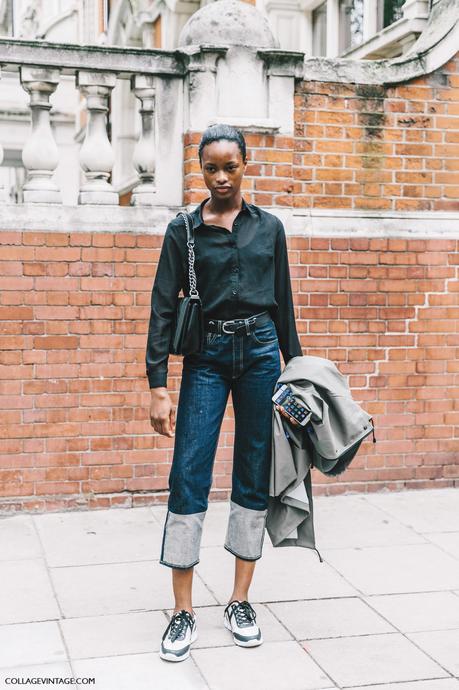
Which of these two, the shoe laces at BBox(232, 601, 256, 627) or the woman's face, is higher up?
the woman's face

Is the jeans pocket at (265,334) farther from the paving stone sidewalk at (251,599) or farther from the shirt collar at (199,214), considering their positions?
the paving stone sidewalk at (251,599)

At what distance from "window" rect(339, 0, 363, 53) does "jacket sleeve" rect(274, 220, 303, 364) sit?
16.4 ft

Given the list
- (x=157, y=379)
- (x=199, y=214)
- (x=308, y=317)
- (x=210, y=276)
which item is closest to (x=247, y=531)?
(x=157, y=379)

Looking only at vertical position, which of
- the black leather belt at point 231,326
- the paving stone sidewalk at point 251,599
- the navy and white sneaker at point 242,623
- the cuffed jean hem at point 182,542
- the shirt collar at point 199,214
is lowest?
the paving stone sidewalk at point 251,599

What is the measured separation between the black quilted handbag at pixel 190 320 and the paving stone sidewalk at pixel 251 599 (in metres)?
1.26

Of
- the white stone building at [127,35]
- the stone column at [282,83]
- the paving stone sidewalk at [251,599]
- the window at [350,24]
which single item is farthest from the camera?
the window at [350,24]

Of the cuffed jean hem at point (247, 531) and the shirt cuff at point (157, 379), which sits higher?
the shirt cuff at point (157, 379)

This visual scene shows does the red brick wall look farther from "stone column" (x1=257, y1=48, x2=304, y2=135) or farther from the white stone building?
the white stone building

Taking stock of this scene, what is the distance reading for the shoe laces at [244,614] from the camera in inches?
163

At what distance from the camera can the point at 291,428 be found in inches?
162

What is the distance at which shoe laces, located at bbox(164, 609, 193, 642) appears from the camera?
13.1 feet

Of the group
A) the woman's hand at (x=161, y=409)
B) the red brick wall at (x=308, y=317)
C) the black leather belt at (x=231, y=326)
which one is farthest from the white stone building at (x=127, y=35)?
the woman's hand at (x=161, y=409)

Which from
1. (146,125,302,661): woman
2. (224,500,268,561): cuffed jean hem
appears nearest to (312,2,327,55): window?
(146,125,302,661): woman

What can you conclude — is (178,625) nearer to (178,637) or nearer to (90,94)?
(178,637)
